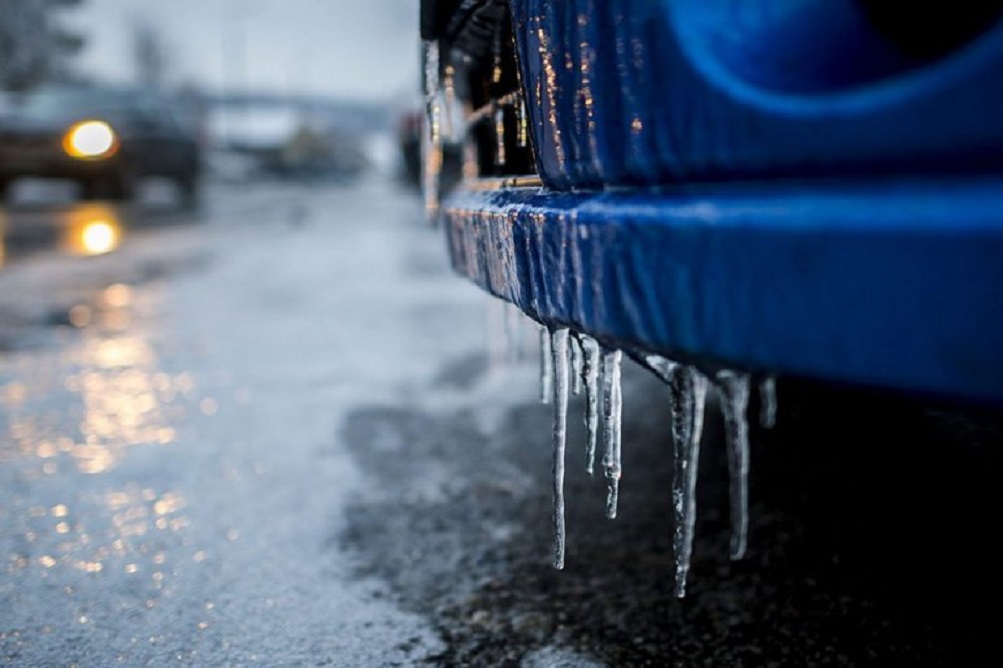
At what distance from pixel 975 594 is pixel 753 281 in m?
0.95

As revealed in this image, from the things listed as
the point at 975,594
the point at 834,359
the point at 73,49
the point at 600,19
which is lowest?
the point at 975,594

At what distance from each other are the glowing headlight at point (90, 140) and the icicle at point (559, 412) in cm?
1022

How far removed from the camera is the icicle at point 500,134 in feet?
5.31

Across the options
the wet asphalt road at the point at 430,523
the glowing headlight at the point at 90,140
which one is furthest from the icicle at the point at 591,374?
the glowing headlight at the point at 90,140

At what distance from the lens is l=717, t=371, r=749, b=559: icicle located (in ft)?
2.91

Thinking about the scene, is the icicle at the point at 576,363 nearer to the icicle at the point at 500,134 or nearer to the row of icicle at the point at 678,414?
the row of icicle at the point at 678,414

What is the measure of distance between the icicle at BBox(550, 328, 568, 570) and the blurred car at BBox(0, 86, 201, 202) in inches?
403

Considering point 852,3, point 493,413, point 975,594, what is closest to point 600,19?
point 852,3

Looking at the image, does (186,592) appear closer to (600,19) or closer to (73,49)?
(600,19)

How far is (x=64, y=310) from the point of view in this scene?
3.95 m

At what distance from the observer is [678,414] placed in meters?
0.98

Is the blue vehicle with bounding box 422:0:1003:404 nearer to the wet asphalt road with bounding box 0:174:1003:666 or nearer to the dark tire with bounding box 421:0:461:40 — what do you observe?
the wet asphalt road with bounding box 0:174:1003:666

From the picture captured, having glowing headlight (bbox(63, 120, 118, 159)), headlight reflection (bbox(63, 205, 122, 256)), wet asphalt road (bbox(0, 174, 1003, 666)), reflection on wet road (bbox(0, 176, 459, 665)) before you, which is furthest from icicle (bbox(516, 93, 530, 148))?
glowing headlight (bbox(63, 120, 118, 159))

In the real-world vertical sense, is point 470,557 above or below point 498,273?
below
